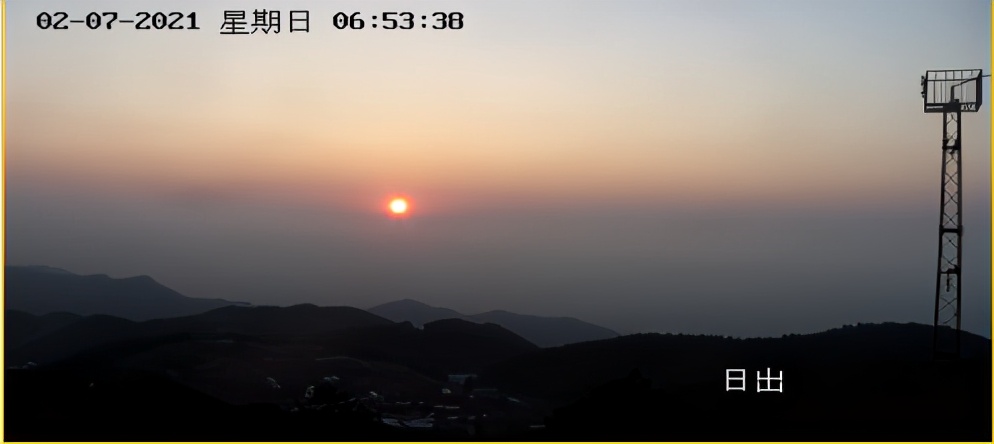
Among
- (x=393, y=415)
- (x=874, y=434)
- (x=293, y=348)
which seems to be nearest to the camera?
(x=874, y=434)

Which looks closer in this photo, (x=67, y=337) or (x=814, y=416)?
(x=814, y=416)

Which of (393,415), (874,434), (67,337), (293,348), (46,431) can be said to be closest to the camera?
(874,434)

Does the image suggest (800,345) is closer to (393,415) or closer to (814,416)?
(814,416)

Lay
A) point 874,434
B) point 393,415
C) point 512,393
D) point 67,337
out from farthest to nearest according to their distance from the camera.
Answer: point 67,337
point 512,393
point 393,415
point 874,434

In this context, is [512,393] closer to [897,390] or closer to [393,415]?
[393,415]

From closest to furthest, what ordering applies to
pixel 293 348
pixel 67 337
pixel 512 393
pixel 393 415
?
pixel 393 415, pixel 512 393, pixel 293 348, pixel 67 337

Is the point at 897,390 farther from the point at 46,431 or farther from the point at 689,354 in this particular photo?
the point at 46,431

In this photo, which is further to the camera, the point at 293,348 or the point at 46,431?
the point at 293,348

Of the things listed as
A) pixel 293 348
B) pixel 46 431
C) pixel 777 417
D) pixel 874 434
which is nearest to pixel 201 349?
pixel 293 348

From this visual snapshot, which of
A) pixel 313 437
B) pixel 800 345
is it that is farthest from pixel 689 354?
pixel 313 437
